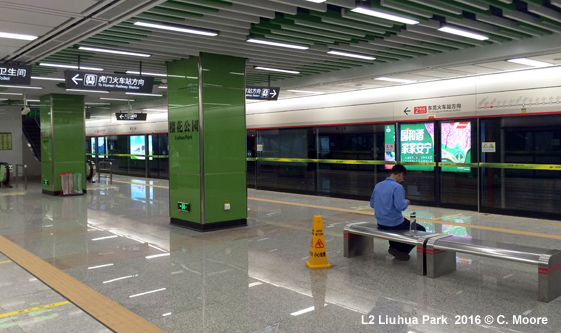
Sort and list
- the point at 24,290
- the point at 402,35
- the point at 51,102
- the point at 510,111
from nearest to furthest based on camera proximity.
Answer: the point at 24,290 → the point at 402,35 → the point at 510,111 → the point at 51,102

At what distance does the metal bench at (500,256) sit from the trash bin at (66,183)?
13030 mm

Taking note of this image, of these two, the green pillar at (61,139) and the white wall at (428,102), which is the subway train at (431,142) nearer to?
Result: the white wall at (428,102)

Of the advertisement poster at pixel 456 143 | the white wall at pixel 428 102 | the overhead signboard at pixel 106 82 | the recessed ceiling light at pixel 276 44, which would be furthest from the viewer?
the advertisement poster at pixel 456 143

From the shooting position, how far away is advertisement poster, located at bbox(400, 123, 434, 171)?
11.9 m

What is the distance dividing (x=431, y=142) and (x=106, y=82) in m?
7.80

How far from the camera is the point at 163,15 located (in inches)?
250

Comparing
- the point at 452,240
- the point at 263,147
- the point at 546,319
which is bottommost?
the point at 546,319

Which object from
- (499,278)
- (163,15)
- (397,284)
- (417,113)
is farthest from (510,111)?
(163,15)

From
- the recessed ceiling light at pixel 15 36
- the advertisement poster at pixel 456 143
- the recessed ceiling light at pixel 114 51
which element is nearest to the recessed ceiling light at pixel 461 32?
the advertisement poster at pixel 456 143

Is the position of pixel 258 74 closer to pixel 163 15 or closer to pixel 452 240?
pixel 163 15

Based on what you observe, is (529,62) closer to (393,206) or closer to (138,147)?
(393,206)

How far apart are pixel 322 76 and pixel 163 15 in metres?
5.94

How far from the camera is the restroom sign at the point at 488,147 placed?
34.8 feet

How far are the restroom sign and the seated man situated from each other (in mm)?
5224
